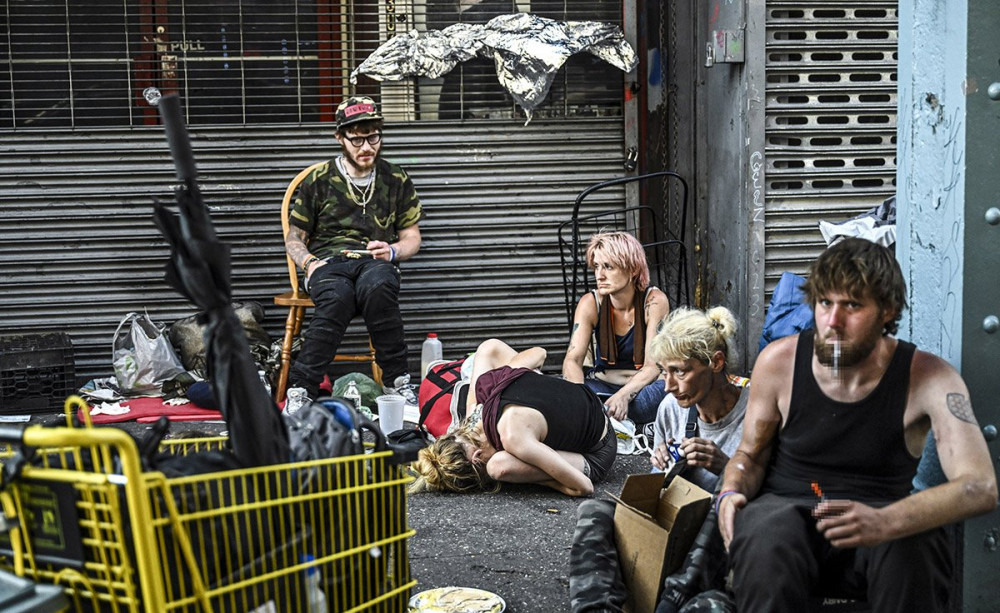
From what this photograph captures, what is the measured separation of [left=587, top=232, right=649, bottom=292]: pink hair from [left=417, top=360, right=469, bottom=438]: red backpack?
1053mm

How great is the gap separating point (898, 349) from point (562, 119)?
5414mm

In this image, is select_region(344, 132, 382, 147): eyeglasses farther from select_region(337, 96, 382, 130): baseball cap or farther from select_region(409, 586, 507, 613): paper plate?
select_region(409, 586, 507, 613): paper plate

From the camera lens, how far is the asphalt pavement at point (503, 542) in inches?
154

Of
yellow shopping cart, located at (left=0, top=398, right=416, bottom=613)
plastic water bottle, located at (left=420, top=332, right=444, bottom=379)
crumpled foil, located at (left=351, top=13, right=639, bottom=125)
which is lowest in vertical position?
plastic water bottle, located at (left=420, top=332, right=444, bottom=379)

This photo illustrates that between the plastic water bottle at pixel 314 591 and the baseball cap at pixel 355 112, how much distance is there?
527 cm

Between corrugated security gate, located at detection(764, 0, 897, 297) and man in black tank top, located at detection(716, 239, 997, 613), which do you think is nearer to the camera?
man in black tank top, located at detection(716, 239, 997, 613)

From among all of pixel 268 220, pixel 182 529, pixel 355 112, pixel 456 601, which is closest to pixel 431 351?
pixel 268 220

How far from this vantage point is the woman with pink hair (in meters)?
6.14

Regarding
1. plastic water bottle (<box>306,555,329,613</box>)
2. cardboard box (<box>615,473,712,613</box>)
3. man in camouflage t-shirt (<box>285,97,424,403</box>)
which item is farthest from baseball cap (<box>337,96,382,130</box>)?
plastic water bottle (<box>306,555,329,613</box>)

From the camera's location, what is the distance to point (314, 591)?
7.34 ft

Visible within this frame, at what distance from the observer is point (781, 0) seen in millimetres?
6883

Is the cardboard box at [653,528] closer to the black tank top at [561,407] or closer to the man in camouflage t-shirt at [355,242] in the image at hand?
the black tank top at [561,407]

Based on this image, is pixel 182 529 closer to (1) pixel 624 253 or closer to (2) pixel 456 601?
(2) pixel 456 601

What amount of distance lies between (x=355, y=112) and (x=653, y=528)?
4.64 meters
